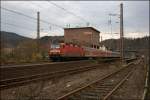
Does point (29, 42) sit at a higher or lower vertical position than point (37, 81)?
higher

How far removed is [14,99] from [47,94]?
5.51ft

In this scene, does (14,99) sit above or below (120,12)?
below

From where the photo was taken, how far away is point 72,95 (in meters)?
10.5

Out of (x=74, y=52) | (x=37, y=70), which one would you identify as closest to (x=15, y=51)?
(x=74, y=52)

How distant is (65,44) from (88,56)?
→ 949cm

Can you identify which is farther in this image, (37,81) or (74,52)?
A: (74,52)

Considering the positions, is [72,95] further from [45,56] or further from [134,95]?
[45,56]

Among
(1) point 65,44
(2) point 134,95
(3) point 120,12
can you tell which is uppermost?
(3) point 120,12

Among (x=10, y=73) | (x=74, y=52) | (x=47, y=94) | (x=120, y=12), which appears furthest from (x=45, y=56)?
(x=47, y=94)

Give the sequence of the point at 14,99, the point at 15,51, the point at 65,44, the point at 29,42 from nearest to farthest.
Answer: the point at 14,99 → the point at 65,44 → the point at 15,51 → the point at 29,42

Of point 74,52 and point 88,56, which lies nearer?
point 74,52

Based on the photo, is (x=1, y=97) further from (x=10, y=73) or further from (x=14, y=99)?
(x=10, y=73)

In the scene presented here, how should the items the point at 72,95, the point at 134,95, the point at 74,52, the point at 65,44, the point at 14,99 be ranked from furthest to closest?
the point at 74,52, the point at 65,44, the point at 134,95, the point at 72,95, the point at 14,99

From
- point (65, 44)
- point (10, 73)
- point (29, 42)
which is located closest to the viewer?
point (10, 73)
